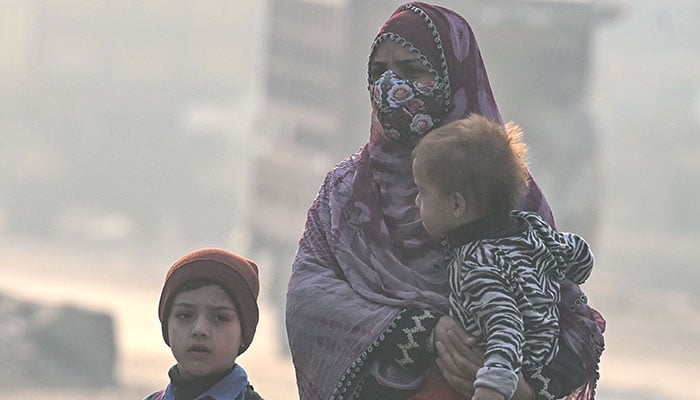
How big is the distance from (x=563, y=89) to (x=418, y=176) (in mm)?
16100

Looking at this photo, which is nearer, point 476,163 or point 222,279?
point 476,163

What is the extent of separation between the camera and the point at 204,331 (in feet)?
8.64

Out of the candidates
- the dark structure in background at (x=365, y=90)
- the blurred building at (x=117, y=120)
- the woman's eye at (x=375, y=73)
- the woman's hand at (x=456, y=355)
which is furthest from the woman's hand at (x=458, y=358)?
the blurred building at (x=117, y=120)

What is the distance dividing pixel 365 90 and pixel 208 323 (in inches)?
636

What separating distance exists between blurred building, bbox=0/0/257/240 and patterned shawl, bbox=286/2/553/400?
3129cm


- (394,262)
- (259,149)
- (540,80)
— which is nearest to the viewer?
(394,262)

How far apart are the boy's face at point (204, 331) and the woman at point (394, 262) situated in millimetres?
113

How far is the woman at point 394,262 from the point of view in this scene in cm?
253

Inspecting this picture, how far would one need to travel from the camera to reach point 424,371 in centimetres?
254

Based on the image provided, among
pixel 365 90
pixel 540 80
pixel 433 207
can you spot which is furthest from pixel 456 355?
pixel 365 90

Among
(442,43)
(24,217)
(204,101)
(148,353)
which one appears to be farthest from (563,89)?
(204,101)

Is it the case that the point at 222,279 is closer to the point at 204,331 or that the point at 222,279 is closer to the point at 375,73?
the point at 204,331

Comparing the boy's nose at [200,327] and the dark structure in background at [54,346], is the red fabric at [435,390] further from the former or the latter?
the dark structure in background at [54,346]

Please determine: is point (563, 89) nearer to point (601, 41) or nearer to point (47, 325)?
point (47, 325)
